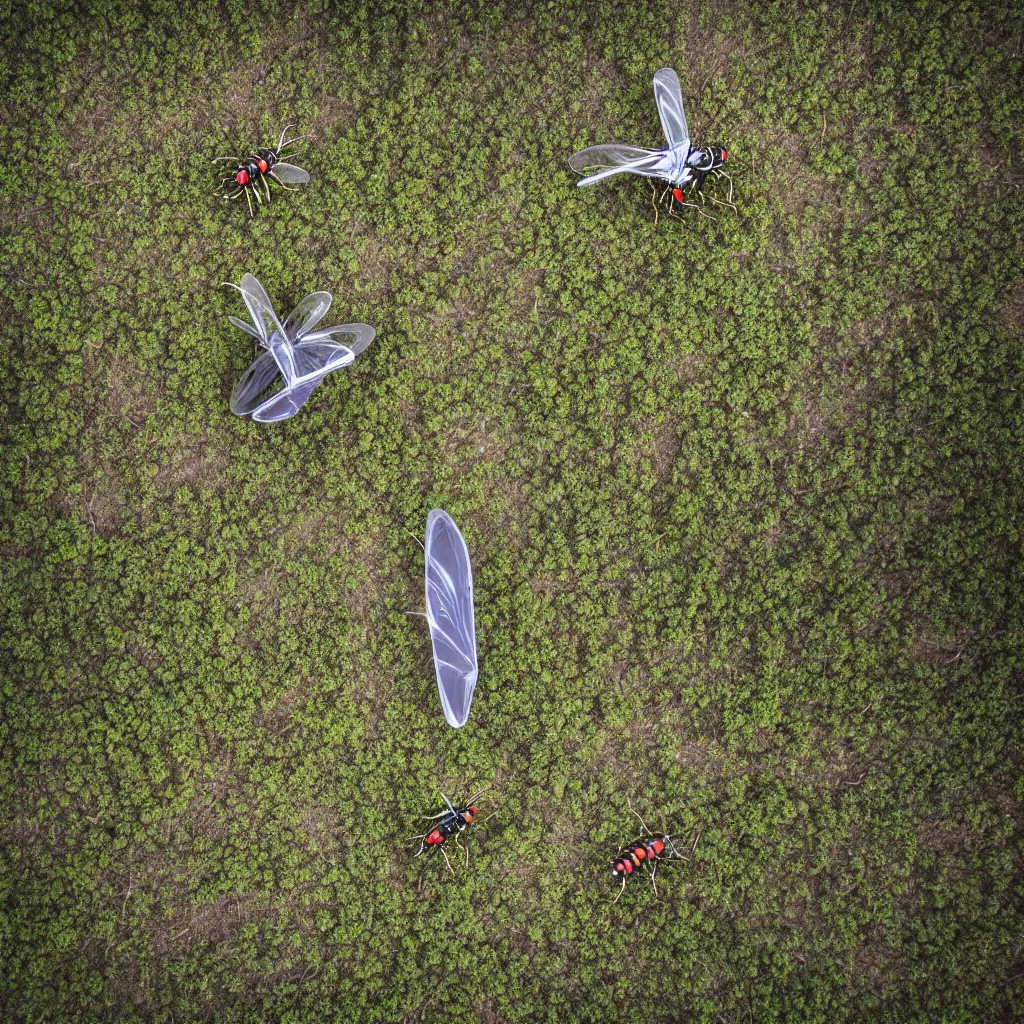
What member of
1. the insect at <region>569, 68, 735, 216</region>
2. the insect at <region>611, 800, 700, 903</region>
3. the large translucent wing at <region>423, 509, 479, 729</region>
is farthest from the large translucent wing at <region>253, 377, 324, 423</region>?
the insect at <region>611, 800, 700, 903</region>

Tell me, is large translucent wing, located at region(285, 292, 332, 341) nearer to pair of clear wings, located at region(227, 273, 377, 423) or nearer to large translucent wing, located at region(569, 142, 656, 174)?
pair of clear wings, located at region(227, 273, 377, 423)

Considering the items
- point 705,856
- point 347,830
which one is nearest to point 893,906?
point 705,856

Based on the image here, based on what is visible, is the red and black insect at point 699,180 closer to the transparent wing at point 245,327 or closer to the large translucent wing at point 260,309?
the large translucent wing at point 260,309

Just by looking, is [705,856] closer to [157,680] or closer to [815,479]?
[815,479]

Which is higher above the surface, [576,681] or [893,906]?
[576,681]

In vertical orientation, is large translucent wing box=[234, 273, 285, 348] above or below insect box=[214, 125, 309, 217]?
below

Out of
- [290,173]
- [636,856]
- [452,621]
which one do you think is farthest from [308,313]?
[636,856]
